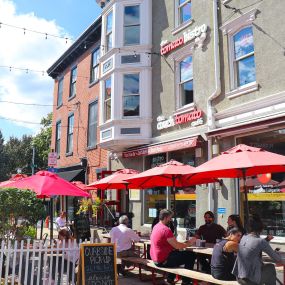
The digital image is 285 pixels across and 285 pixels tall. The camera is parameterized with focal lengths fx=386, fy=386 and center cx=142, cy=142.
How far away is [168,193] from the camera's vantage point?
1332 centimetres

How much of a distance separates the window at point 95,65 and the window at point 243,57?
9891mm

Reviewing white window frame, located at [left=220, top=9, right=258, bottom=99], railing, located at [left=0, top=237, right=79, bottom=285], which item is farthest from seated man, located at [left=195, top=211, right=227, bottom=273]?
white window frame, located at [left=220, top=9, right=258, bottom=99]

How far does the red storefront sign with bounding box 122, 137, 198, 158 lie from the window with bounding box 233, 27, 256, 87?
2.20 meters

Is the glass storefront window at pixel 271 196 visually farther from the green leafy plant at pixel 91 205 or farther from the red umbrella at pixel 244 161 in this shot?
the green leafy plant at pixel 91 205

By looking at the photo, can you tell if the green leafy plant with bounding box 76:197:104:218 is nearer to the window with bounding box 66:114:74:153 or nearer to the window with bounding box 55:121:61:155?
the window with bounding box 66:114:74:153

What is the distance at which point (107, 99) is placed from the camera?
1634 cm

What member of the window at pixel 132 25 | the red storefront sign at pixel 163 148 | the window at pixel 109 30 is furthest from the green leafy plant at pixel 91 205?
the window at pixel 132 25

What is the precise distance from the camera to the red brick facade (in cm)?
1916

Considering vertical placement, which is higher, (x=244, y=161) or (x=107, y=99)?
(x=107, y=99)

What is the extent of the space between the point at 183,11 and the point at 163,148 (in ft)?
16.7

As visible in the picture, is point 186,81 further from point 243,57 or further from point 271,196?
point 271,196

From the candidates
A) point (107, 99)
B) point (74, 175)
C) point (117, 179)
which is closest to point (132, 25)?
point (107, 99)

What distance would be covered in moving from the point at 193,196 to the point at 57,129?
49.1 feet

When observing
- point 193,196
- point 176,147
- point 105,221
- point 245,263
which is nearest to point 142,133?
point 176,147
